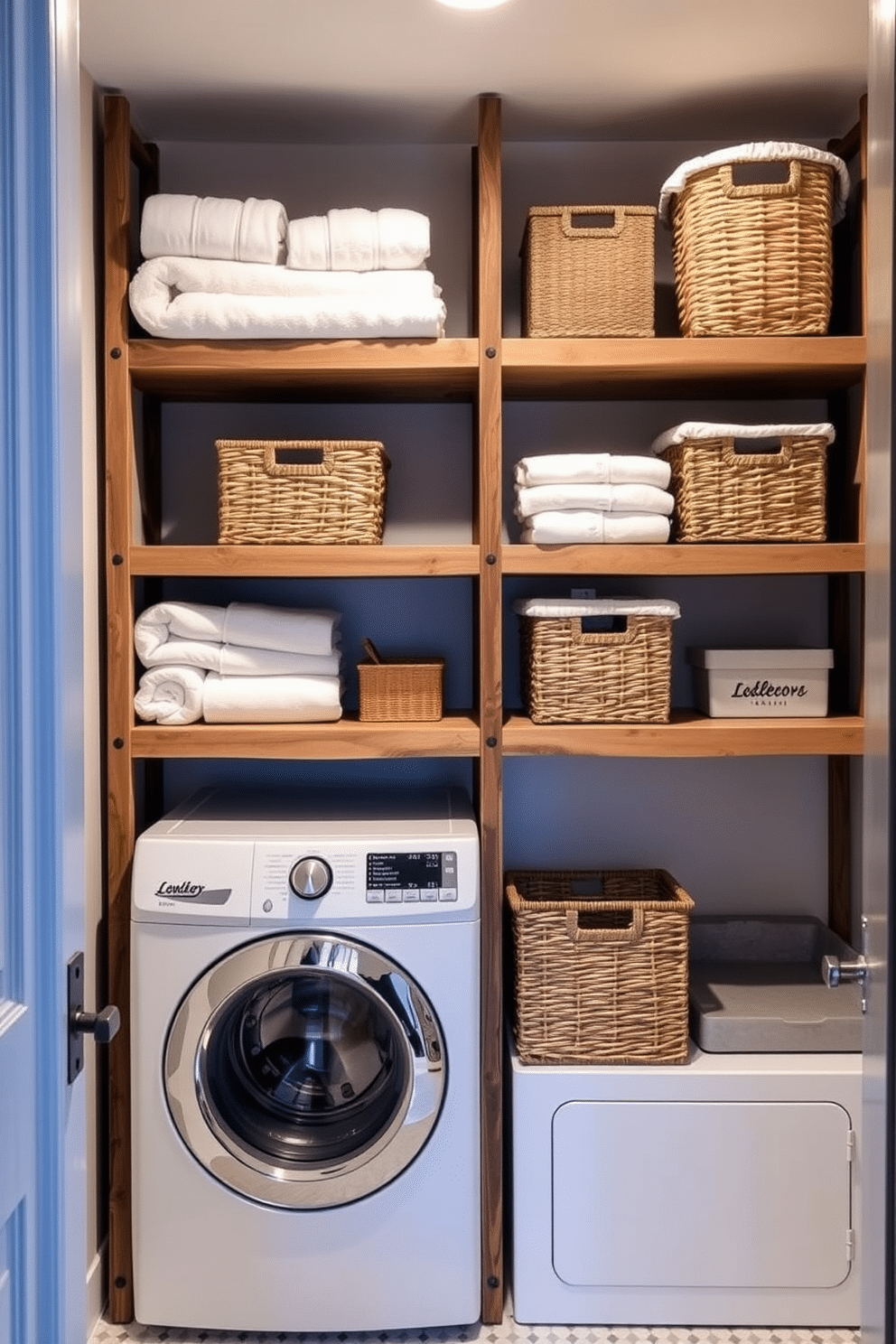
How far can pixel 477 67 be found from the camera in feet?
7.09

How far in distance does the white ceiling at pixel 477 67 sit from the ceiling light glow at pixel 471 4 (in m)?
0.03

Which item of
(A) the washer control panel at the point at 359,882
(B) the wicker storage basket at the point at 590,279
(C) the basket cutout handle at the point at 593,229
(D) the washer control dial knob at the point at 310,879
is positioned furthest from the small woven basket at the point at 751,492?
(D) the washer control dial knob at the point at 310,879

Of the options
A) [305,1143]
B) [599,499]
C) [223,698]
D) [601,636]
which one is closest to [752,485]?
[599,499]

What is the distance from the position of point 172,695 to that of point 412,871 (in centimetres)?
59

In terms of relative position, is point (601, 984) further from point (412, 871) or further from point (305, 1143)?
point (305, 1143)

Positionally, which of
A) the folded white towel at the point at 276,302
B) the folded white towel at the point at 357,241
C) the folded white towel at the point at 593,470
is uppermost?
the folded white towel at the point at 357,241

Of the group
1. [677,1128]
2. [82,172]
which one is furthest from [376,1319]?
[82,172]

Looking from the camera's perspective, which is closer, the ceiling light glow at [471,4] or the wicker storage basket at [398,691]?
the ceiling light glow at [471,4]

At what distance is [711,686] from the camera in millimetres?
2350

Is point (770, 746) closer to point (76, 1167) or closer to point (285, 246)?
point (285, 246)

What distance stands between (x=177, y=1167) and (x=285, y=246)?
1.77 metres

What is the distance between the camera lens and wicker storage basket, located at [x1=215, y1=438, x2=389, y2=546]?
223 cm

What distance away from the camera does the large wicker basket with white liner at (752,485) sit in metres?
2.23

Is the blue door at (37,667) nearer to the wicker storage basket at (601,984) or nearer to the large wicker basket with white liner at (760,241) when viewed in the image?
the wicker storage basket at (601,984)
